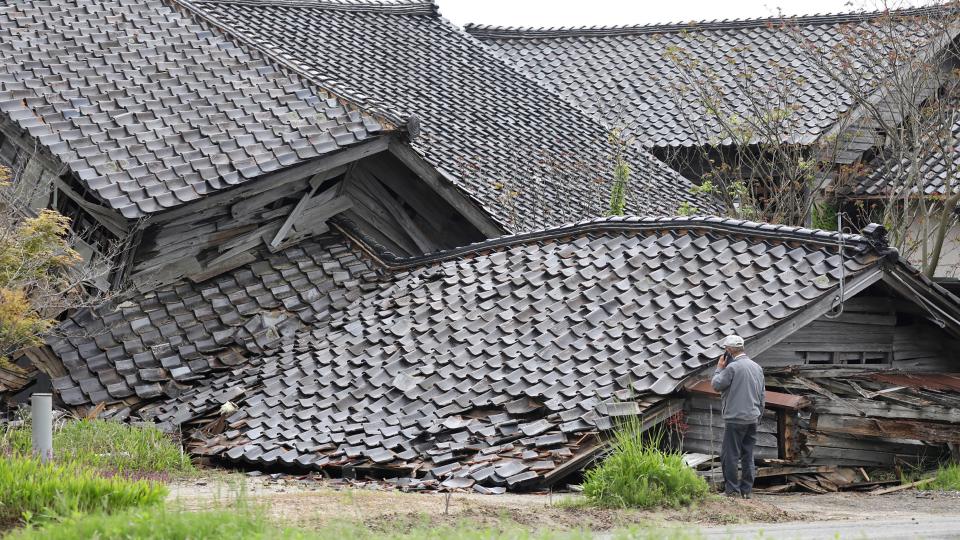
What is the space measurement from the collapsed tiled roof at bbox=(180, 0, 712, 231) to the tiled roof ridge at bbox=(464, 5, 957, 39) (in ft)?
8.72

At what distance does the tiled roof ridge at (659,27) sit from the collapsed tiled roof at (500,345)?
41.9 feet

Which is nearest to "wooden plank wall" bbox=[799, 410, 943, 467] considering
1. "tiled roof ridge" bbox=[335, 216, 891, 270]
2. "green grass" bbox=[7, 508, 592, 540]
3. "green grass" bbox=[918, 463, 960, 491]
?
"green grass" bbox=[918, 463, 960, 491]

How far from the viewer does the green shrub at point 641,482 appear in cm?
913

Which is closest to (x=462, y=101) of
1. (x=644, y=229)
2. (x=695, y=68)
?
(x=695, y=68)

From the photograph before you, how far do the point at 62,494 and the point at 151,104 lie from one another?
28.3 ft

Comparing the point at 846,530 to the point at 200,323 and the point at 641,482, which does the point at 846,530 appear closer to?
the point at 641,482

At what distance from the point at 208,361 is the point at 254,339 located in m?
0.69

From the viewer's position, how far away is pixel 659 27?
2686 cm

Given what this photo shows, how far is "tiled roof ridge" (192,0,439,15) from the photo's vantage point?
23.0 meters

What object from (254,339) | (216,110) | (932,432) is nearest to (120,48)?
(216,110)

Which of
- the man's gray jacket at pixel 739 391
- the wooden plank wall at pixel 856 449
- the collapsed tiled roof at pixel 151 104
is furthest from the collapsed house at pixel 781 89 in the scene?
the man's gray jacket at pixel 739 391

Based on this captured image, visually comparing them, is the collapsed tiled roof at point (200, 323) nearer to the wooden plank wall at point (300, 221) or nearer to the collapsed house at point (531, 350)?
the collapsed house at point (531, 350)

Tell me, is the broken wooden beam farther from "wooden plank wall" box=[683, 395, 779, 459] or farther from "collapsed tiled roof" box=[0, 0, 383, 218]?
"collapsed tiled roof" box=[0, 0, 383, 218]

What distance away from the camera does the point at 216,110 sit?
50.5ft
